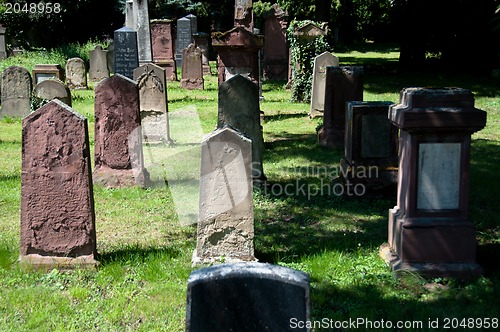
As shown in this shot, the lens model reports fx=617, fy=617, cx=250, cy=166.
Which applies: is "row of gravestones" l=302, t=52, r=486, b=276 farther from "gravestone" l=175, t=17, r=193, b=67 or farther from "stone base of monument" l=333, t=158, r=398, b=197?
"gravestone" l=175, t=17, r=193, b=67

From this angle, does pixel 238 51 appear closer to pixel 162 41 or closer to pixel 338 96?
pixel 338 96

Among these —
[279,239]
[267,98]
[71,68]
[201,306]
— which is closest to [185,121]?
[267,98]

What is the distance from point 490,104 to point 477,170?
27.0ft

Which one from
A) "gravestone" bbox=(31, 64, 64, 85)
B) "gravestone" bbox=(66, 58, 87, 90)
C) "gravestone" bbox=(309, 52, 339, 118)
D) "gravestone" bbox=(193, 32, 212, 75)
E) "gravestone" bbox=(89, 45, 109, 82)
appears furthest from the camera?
"gravestone" bbox=(193, 32, 212, 75)

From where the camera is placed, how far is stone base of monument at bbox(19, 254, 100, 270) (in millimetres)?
5961

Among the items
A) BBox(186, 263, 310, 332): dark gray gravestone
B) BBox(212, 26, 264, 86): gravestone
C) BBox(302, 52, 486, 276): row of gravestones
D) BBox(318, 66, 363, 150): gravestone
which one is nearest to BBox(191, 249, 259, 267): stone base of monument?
BBox(302, 52, 486, 276): row of gravestones

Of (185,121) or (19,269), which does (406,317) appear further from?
(185,121)

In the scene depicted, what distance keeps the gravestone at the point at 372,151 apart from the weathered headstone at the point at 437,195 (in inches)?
120

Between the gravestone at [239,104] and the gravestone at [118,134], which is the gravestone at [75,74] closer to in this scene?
the gravestone at [118,134]

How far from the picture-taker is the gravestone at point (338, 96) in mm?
12211

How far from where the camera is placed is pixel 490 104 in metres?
17.6

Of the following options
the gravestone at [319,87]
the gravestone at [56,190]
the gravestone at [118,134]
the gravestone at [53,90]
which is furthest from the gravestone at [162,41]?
the gravestone at [56,190]

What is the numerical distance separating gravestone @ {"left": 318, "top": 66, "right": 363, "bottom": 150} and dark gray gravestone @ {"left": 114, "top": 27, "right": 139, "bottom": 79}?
5904 millimetres

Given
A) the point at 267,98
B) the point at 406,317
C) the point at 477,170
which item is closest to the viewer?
the point at 406,317
